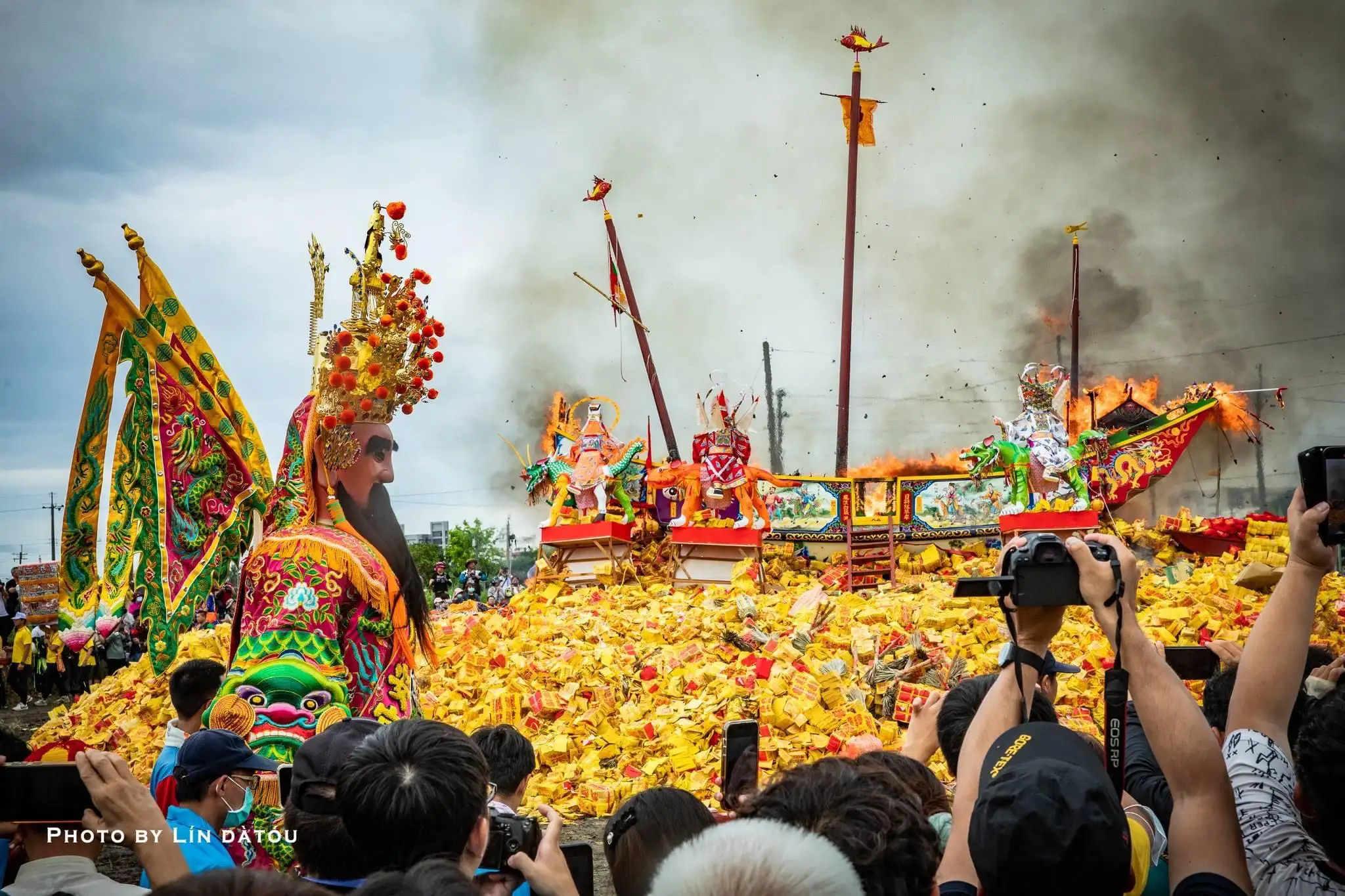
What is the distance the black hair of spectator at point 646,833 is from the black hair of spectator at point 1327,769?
1237 millimetres

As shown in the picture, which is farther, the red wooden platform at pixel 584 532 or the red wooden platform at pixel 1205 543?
the red wooden platform at pixel 1205 543

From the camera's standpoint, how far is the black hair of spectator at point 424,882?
170 cm

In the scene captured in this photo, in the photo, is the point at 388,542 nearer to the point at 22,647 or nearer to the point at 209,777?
the point at 209,777

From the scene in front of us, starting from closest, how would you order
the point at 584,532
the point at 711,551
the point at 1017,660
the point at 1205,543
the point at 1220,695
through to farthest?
the point at 1017,660 → the point at 1220,695 → the point at 711,551 → the point at 584,532 → the point at 1205,543

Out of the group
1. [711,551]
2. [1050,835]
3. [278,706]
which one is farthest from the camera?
[711,551]

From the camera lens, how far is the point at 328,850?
2.41m

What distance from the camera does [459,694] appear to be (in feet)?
32.0

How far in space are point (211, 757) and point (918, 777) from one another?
204 cm

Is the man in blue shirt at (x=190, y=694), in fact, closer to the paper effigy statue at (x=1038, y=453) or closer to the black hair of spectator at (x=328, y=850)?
the black hair of spectator at (x=328, y=850)

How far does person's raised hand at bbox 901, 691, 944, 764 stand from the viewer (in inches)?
124

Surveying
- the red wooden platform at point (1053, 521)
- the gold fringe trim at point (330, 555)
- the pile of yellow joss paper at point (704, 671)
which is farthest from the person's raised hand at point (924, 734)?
the red wooden platform at point (1053, 521)

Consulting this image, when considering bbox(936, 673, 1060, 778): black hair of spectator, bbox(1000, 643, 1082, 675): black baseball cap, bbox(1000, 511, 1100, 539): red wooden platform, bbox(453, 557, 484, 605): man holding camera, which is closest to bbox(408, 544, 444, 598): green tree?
bbox(453, 557, 484, 605): man holding camera

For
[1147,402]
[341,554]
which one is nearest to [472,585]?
[1147,402]

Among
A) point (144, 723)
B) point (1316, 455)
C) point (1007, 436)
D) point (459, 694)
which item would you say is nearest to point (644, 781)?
point (459, 694)
